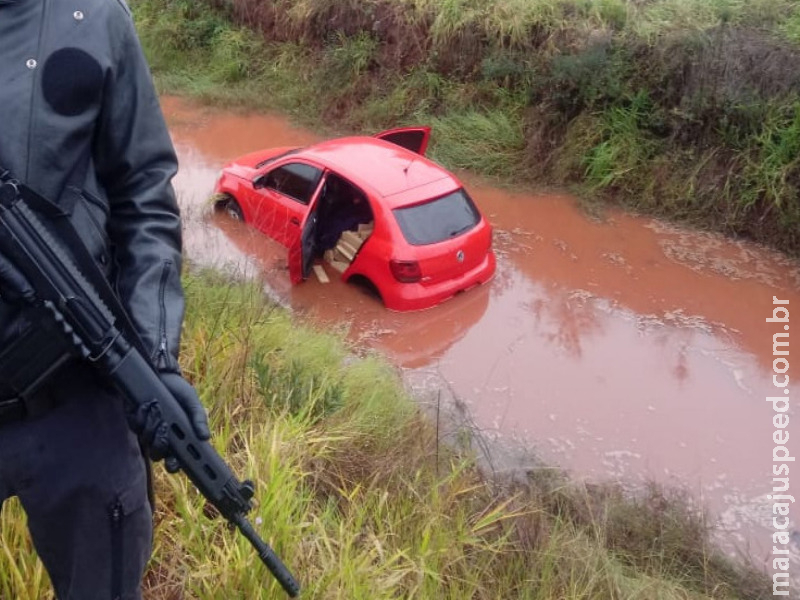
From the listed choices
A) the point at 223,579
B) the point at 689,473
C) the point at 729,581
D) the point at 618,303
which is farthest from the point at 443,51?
the point at 223,579

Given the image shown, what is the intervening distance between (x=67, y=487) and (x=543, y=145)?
9704 mm

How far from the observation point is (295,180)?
8023mm

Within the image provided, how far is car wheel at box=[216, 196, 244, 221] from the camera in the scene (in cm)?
888

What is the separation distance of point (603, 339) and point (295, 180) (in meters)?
3.28

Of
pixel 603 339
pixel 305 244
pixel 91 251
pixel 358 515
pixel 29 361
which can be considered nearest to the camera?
pixel 29 361

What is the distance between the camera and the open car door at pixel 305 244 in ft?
23.9

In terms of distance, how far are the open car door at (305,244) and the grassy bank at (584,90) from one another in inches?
156

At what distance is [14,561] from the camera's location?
2.32 meters

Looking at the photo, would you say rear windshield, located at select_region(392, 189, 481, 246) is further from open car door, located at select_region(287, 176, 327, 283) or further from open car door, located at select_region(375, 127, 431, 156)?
open car door, located at select_region(375, 127, 431, 156)

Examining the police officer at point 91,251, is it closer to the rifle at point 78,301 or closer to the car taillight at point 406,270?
the rifle at point 78,301

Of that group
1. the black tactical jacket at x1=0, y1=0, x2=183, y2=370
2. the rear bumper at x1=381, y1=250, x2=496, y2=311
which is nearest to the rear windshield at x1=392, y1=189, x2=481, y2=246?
the rear bumper at x1=381, y1=250, x2=496, y2=311

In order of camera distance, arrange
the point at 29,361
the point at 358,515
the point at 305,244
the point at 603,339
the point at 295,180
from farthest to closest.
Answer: the point at 295,180 < the point at 603,339 < the point at 305,244 < the point at 358,515 < the point at 29,361

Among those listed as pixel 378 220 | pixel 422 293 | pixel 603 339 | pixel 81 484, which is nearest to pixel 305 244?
pixel 378 220

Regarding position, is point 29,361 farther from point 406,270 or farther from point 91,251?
point 406,270
